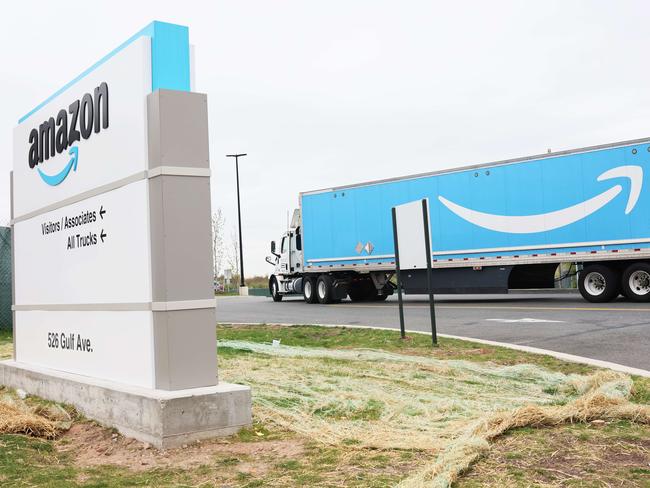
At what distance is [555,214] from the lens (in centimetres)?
2139

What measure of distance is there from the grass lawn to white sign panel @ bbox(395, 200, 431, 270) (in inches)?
165

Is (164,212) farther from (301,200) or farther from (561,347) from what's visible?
(301,200)

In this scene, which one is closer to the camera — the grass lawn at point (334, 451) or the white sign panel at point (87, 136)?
the grass lawn at point (334, 451)

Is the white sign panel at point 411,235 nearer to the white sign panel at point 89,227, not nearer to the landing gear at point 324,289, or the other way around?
the white sign panel at point 89,227

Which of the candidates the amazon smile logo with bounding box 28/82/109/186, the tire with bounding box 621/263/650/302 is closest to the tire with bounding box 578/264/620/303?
the tire with bounding box 621/263/650/302

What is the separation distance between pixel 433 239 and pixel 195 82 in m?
19.1

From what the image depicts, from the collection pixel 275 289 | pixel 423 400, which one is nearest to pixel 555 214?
pixel 275 289

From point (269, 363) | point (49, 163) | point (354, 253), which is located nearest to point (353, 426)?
point (269, 363)

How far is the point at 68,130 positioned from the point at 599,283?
16987mm

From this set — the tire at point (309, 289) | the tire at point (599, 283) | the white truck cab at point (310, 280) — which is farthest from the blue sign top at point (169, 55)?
the tire at point (309, 289)

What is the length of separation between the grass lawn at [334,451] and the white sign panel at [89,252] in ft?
3.90

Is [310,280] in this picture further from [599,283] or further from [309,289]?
[599,283]

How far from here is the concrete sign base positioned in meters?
5.27

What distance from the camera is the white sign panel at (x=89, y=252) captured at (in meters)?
5.95
